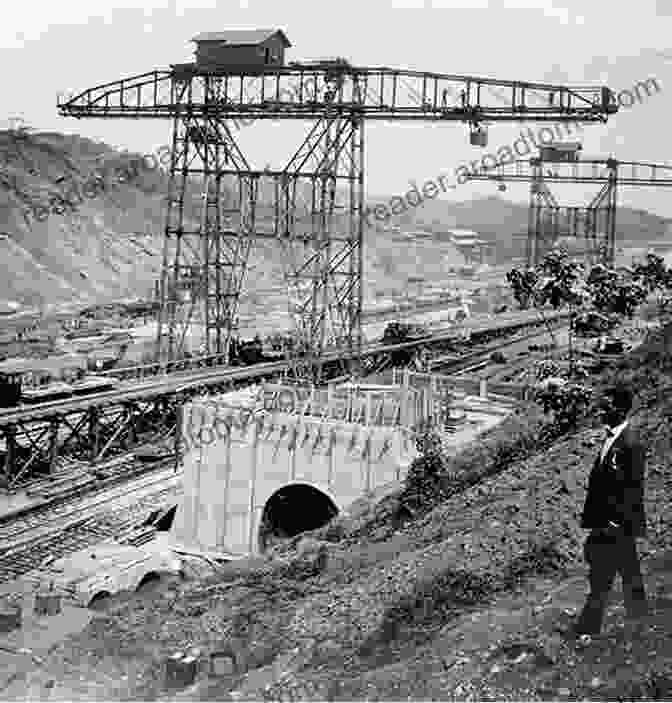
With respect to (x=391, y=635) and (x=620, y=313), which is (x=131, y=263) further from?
(x=391, y=635)

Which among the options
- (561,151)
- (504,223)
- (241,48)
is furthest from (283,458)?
(504,223)

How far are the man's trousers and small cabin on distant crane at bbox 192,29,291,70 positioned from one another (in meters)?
20.2

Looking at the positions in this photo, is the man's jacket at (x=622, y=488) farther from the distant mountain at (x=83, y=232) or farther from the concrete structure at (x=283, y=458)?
the distant mountain at (x=83, y=232)

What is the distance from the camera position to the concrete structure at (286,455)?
1655 centimetres

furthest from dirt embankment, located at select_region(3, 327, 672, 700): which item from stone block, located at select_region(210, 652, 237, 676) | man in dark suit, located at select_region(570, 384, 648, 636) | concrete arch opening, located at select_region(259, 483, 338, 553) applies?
concrete arch opening, located at select_region(259, 483, 338, 553)

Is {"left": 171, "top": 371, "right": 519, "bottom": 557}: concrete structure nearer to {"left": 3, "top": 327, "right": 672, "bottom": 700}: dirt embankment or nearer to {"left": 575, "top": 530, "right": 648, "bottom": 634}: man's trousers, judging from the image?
{"left": 3, "top": 327, "right": 672, "bottom": 700}: dirt embankment

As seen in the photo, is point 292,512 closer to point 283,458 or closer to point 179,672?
point 283,458

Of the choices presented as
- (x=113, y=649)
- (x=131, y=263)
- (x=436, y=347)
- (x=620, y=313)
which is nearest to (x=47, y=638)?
(x=113, y=649)

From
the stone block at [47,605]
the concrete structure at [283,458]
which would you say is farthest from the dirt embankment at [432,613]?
the concrete structure at [283,458]

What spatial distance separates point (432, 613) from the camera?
25.5 feet

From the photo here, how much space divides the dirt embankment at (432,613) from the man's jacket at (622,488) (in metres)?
0.76

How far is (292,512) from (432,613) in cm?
1066

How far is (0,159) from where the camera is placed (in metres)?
75.7

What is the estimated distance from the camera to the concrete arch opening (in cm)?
1747
